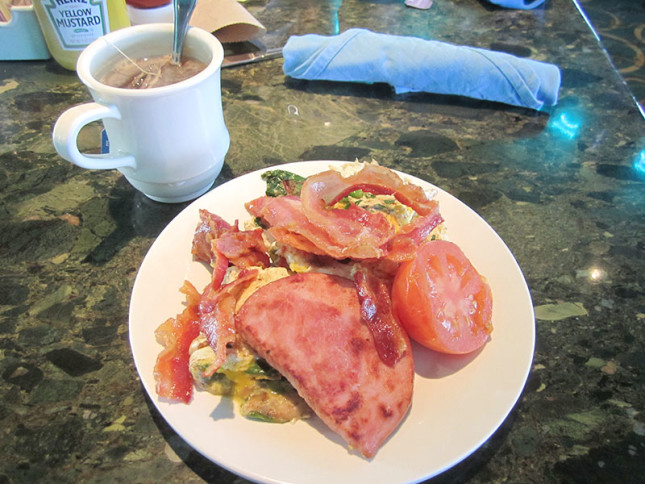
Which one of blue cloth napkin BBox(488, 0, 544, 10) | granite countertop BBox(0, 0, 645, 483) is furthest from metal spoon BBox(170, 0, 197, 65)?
blue cloth napkin BBox(488, 0, 544, 10)

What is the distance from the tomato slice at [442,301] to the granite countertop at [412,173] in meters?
0.27

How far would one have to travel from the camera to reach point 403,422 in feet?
3.24

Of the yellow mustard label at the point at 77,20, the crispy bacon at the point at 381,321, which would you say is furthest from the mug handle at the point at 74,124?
the yellow mustard label at the point at 77,20

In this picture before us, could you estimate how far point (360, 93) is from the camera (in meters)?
2.32

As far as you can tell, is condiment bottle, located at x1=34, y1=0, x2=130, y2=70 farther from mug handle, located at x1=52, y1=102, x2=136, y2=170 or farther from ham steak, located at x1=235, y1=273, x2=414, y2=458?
ham steak, located at x1=235, y1=273, x2=414, y2=458

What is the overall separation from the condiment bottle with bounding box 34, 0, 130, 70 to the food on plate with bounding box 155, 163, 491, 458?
134cm

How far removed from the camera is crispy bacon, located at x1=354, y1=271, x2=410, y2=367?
3.34 ft

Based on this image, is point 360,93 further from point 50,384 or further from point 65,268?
point 50,384

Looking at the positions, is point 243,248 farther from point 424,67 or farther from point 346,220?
point 424,67

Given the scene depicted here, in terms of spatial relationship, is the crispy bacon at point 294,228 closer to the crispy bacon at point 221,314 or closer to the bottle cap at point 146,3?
the crispy bacon at point 221,314

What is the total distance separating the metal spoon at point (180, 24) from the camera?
4.94 feet

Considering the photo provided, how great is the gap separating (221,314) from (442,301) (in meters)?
0.52

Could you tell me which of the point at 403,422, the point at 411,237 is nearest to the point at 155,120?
the point at 411,237

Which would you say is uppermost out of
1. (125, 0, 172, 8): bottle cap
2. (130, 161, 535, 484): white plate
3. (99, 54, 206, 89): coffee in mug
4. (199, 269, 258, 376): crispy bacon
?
(99, 54, 206, 89): coffee in mug
